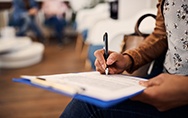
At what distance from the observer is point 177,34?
2.34 feet

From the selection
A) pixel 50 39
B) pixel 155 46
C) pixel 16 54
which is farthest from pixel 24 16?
pixel 155 46

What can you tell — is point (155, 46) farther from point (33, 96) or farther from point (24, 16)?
point (24, 16)

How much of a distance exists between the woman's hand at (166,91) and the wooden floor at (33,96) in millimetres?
1186

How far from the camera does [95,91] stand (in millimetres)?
495

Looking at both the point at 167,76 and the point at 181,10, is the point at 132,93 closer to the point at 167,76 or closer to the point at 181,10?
the point at 167,76

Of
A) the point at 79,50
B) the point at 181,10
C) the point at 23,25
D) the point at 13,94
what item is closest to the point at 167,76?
the point at 181,10

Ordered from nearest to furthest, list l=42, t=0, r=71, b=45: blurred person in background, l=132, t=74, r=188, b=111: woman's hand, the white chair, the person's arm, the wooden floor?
l=132, t=74, r=188, b=111: woman's hand < the person's arm < the wooden floor < the white chair < l=42, t=0, r=71, b=45: blurred person in background

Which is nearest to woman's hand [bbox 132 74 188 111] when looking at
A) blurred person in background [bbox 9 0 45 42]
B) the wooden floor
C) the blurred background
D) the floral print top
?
the floral print top

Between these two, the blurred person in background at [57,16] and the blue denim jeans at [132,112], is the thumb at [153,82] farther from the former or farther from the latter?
the blurred person in background at [57,16]

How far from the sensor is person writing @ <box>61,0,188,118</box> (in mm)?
554

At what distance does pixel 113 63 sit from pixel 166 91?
0.73ft

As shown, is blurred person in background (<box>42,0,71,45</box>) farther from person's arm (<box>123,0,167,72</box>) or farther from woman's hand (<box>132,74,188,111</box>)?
woman's hand (<box>132,74,188,111</box>)

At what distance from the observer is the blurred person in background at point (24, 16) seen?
374 cm

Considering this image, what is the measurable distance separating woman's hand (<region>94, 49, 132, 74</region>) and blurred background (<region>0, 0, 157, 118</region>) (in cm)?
49
